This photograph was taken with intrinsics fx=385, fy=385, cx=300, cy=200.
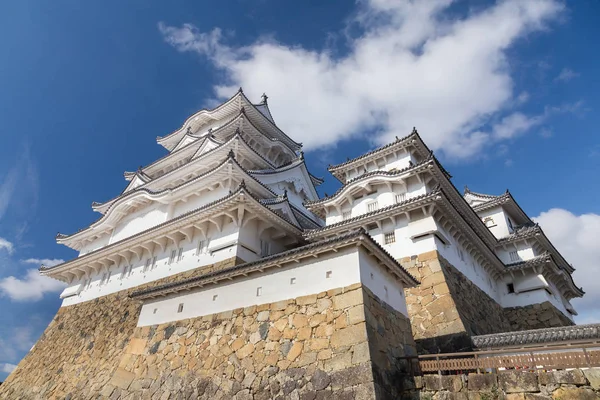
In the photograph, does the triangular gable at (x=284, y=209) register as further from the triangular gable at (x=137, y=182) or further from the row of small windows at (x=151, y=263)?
the triangular gable at (x=137, y=182)

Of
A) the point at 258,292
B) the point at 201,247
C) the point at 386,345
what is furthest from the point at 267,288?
the point at 201,247

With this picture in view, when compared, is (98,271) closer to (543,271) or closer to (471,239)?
(471,239)

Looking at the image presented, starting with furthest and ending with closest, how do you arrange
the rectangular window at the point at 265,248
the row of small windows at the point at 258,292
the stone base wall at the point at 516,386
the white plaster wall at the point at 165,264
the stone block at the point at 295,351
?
the rectangular window at the point at 265,248, the white plaster wall at the point at 165,264, the row of small windows at the point at 258,292, the stone block at the point at 295,351, the stone base wall at the point at 516,386

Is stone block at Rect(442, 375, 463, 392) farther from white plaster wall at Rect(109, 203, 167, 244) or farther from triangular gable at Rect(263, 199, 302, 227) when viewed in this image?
white plaster wall at Rect(109, 203, 167, 244)

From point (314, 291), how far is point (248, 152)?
14986 mm

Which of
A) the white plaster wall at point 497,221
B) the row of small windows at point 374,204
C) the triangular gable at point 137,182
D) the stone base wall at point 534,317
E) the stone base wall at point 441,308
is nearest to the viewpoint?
the stone base wall at point 441,308

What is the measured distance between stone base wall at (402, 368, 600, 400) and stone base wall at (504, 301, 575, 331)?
12291 mm

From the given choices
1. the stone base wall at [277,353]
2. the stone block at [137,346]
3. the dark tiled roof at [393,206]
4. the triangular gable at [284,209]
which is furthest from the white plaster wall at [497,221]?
the stone block at [137,346]

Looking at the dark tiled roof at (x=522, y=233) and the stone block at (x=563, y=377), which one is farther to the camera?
the dark tiled roof at (x=522, y=233)

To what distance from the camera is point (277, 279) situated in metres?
10.3

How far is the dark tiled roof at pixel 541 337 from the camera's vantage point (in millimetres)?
11180

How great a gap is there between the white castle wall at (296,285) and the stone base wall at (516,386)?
7.55 feet

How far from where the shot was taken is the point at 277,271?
34.0 ft

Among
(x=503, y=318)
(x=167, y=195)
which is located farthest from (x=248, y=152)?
(x=503, y=318)
